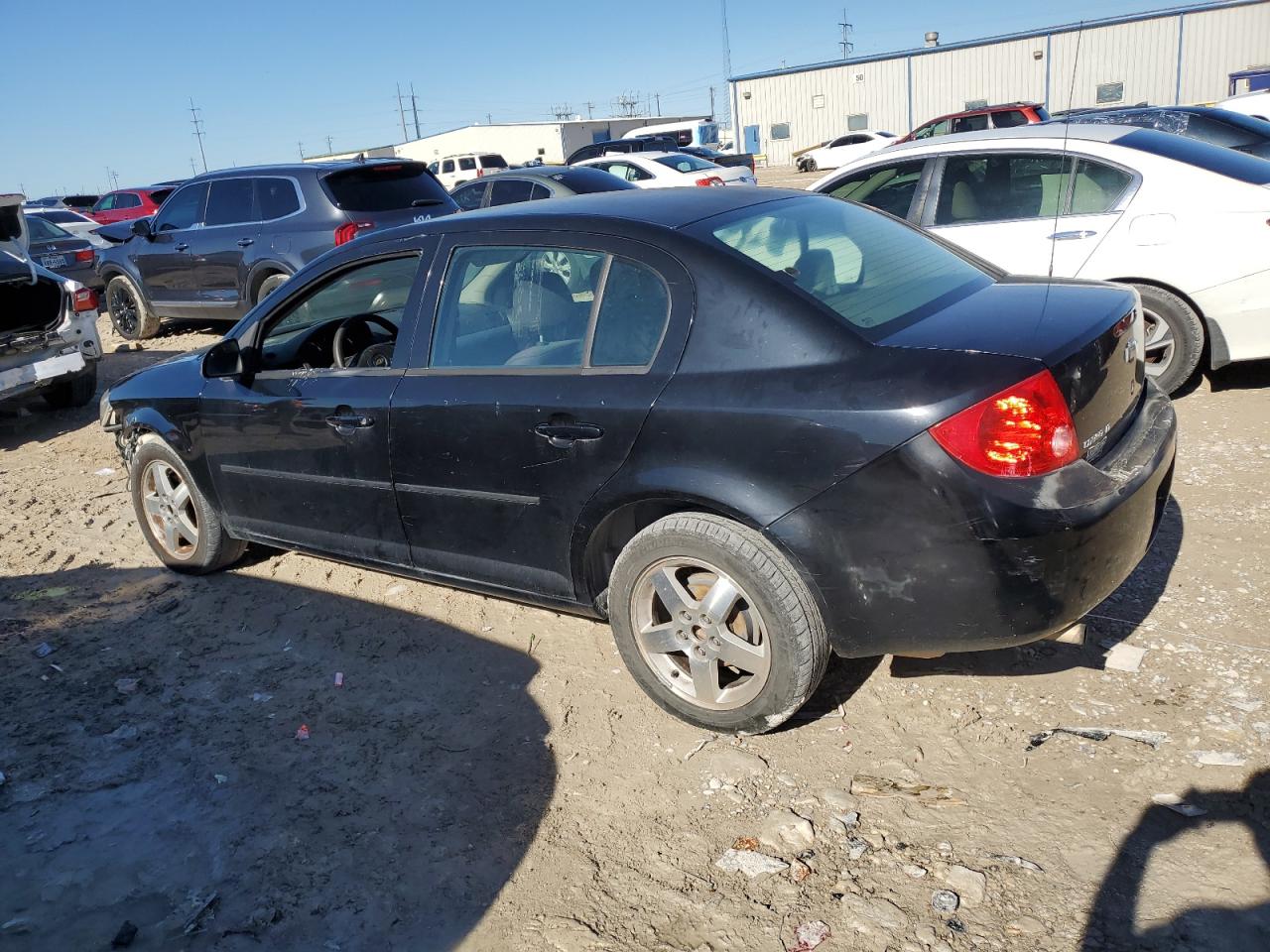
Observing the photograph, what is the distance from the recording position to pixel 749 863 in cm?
281

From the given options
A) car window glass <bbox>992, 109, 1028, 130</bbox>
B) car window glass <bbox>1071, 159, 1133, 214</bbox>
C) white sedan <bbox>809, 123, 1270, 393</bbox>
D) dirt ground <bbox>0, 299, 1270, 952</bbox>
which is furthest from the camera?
car window glass <bbox>992, 109, 1028, 130</bbox>

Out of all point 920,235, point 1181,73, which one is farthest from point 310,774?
point 1181,73

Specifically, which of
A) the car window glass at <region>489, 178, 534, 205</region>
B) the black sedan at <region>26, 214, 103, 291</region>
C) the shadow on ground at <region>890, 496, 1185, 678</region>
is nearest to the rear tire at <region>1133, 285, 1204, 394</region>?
the shadow on ground at <region>890, 496, 1185, 678</region>

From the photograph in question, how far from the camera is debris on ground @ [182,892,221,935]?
9.02 ft

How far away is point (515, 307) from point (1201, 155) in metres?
4.66

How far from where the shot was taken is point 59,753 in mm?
3674

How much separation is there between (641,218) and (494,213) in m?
0.76

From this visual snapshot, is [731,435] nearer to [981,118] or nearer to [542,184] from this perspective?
[542,184]

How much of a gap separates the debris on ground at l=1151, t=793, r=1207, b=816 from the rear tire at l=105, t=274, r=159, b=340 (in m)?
12.0

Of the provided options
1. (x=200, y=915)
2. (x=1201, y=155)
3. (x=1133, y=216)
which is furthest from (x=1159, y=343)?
(x=200, y=915)

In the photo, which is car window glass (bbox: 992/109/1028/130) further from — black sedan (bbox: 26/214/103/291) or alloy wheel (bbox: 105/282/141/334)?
alloy wheel (bbox: 105/282/141/334)

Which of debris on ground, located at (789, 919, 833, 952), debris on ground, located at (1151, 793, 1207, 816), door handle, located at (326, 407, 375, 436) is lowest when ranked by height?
debris on ground, located at (789, 919, 833, 952)

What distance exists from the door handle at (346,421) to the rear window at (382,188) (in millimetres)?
6159

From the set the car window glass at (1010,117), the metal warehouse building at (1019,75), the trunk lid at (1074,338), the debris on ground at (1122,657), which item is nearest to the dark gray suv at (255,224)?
the trunk lid at (1074,338)
